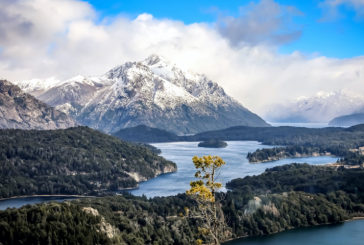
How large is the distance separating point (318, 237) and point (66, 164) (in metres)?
106

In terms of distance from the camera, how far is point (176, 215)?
288 feet

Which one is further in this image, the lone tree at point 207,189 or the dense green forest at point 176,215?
the dense green forest at point 176,215

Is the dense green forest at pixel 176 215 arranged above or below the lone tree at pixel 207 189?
below

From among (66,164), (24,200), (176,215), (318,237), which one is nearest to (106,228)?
(176,215)

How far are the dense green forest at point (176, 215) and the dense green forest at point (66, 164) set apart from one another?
43188 millimetres

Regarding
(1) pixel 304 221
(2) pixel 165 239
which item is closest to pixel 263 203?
(1) pixel 304 221

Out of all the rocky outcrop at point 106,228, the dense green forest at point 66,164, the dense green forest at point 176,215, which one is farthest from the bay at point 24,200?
the rocky outcrop at point 106,228

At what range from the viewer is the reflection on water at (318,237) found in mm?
80250

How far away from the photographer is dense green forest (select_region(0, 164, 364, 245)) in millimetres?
65750

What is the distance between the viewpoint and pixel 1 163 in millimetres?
152625

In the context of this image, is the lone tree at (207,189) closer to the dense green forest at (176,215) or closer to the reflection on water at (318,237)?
the dense green forest at (176,215)

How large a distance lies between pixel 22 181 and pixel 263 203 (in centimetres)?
8668

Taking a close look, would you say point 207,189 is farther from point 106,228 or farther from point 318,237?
point 318,237

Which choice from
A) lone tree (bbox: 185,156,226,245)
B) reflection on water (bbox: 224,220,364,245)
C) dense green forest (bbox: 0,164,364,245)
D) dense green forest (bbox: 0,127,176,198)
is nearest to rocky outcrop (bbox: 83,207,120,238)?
dense green forest (bbox: 0,164,364,245)
